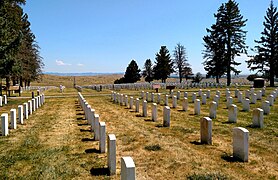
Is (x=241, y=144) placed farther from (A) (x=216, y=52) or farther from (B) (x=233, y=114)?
(A) (x=216, y=52)

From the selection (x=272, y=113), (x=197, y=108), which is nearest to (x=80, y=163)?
(x=197, y=108)

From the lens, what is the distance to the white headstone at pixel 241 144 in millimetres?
7051

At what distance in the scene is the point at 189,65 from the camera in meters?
66.6

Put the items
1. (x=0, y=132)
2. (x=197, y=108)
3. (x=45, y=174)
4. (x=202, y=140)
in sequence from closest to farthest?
1. (x=45, y=174)
2. (x=202, y=140)
3. (x=0, y=132)
4. (x=197, y=108)

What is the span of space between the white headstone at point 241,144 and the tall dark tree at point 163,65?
58.6 meters

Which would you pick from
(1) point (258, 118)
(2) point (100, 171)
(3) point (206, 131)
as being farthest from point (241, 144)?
(1) point (258, 118)

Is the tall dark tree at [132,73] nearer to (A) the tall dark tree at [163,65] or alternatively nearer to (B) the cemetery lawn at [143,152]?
(A) the tall dark tree at [163,65]

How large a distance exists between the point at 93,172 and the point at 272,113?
12055 millimetres

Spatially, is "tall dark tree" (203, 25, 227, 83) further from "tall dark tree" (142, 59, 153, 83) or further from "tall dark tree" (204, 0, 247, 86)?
"tall dark tree" (142, 59, 153, 83)

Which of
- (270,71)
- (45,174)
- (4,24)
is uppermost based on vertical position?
(4,24)

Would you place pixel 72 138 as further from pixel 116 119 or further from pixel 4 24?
pixel 4 24

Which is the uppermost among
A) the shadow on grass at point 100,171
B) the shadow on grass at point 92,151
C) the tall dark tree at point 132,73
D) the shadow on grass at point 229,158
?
the tall dark tree at point 132,73

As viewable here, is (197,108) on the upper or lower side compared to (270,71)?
lower

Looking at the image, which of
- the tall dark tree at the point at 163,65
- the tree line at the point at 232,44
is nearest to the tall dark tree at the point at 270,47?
the tree line at the point at 232,44
